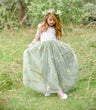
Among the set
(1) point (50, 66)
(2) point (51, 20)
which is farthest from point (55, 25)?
(1) point (50, 66)

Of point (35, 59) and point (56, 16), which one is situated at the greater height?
point (56, 16)

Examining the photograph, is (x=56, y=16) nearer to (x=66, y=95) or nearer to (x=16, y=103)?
(x=66, y=95)

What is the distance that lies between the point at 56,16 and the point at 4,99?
153 centimetres

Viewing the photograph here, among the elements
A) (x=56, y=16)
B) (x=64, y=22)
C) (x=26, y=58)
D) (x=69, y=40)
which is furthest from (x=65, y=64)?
(x=64, y=22)

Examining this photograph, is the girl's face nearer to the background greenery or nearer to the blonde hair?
the blonde hair

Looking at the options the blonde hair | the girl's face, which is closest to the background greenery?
the blonde hair

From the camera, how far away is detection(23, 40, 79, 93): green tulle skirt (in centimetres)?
274

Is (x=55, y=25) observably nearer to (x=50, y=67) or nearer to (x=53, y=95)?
(x=50, y=67)

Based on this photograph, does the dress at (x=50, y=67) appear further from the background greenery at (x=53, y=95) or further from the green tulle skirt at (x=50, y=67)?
the background greenery at (x=53, y=95)

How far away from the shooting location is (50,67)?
2.74 metres

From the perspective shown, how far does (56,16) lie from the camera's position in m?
3.01

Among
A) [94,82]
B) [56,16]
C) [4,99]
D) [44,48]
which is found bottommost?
[94,82]

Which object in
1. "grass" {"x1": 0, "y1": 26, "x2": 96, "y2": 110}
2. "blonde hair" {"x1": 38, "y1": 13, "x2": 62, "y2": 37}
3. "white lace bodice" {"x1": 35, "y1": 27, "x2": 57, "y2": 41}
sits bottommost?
→ "grass" {"x1": 0, "y1": 26, "x2": 96, "y2": 110}

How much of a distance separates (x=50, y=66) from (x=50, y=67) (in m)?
0.01
